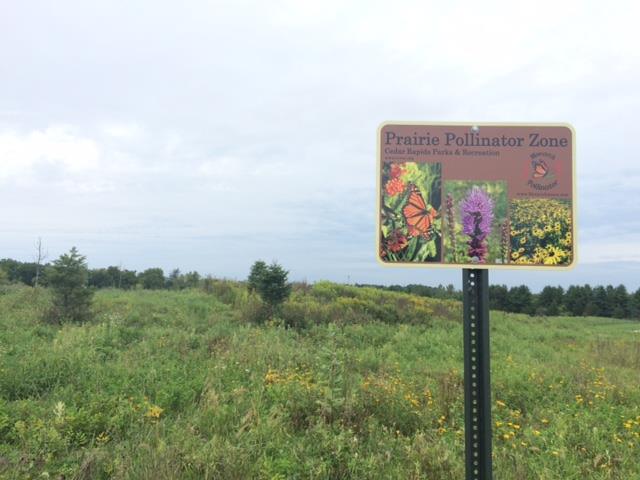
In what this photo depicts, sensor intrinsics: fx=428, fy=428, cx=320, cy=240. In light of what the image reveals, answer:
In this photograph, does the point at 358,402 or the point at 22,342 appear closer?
the point at 358,402

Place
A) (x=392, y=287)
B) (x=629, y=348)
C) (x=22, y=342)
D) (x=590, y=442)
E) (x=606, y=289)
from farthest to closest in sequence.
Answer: (x=606, y=289) → (x=392, y=287) → (x=629, y=348) → (x=22, y=342) → (x=590, y=442)

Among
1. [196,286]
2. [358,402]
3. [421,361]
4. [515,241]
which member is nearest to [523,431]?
[358,402]

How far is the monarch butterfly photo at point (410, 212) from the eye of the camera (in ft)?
7.89

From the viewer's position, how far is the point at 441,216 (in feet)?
7.95

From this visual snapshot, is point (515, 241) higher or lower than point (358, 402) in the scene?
higher

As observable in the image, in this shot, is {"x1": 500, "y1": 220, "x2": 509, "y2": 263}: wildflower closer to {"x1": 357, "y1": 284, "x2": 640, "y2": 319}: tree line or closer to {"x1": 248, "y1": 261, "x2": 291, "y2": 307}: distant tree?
{"x1": 248, "y1": 261, "x2": 291, "y2": 307}: distant tree

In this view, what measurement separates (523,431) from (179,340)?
6.30m

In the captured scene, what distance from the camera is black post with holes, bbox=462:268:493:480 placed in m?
2.33

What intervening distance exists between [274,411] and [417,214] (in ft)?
9.90

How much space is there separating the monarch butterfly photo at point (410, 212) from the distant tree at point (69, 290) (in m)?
10.8

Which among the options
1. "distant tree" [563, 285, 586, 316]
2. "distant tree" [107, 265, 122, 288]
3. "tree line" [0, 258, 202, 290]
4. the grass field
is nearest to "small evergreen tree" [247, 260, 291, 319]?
the grass field

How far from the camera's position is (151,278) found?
93.4 ft

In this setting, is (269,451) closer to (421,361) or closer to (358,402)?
(358,402)

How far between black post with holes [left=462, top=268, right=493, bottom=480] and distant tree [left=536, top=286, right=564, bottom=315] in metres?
46.5
